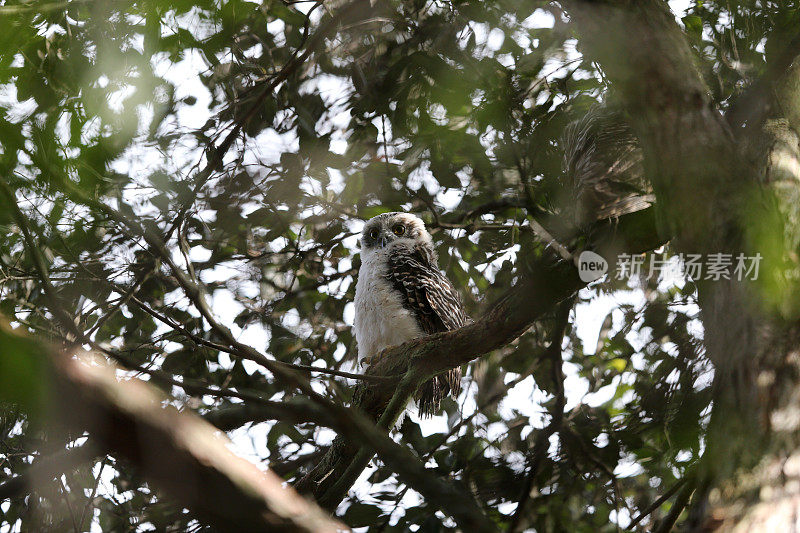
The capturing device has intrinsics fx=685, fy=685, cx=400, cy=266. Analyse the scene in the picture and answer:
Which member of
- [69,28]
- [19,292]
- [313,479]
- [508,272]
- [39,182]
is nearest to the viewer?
[39,182]

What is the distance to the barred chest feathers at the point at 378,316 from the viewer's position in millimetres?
4641

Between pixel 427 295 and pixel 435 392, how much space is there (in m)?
Answer: 0.67

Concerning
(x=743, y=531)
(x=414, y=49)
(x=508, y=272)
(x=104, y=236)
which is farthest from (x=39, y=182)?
(x=508, y=272)

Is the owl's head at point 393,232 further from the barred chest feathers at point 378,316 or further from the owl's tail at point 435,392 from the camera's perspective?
the owl's tail at point 435,392

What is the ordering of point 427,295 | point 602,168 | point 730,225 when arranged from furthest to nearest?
point 427,295 < point 602,168 < point 730,225

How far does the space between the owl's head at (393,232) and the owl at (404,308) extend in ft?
0.50

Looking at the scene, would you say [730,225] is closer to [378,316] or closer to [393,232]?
[378,316]

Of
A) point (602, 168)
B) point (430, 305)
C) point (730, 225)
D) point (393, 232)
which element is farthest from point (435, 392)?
point (730, 225)

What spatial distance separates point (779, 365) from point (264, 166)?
2223 mm

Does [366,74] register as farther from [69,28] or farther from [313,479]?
[313,479]

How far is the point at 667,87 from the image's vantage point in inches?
82.3

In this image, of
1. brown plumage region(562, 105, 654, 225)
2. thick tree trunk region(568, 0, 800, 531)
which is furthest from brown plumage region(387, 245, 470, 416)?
thick tree trunk region(568, 0, 800, 531)

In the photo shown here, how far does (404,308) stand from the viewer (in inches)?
188

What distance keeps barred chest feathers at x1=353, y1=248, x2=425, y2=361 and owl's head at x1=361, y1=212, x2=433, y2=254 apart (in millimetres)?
466
